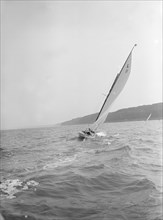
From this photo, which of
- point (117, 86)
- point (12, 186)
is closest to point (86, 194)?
point (12, 186)

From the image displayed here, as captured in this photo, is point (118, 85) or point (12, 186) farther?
point (118, 85)

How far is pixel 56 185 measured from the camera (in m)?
7.43

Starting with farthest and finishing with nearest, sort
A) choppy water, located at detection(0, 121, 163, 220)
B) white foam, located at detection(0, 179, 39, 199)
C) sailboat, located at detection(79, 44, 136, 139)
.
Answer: sailboat, located at detection(79, 44, 136, 139)
white foam, located at detection(0, 179, 39, 199)
choppy water, located at detection(0, 121, 163, 220)

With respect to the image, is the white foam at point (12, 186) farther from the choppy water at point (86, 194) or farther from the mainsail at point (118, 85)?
the mainsail at point (118, 85)

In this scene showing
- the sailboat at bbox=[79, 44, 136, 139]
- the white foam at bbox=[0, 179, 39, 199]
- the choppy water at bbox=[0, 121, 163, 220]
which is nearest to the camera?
the choppy water at bbox=[0, 121, 163, 220]

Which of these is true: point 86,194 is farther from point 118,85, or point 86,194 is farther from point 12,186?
point 118,85

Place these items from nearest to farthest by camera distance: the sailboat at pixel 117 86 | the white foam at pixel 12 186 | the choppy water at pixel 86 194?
the choppy water at pixel 86 194 < the white foam at pixel 12 186 < the sailboat at pixel 117 86

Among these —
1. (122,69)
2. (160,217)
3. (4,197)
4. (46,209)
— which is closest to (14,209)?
(46,209)

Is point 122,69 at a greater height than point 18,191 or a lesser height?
greater

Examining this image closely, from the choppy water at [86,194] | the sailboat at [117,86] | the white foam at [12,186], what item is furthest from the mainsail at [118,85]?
the white foam at [12,186]

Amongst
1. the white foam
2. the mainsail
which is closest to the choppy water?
the white foam

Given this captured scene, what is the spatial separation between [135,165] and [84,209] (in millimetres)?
5217

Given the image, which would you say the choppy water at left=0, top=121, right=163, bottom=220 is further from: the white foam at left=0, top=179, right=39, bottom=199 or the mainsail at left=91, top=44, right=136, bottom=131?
the mainsail at left=91, top=44, right=136, bottom=131

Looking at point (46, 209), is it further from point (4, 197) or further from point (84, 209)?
point (4, 197)
